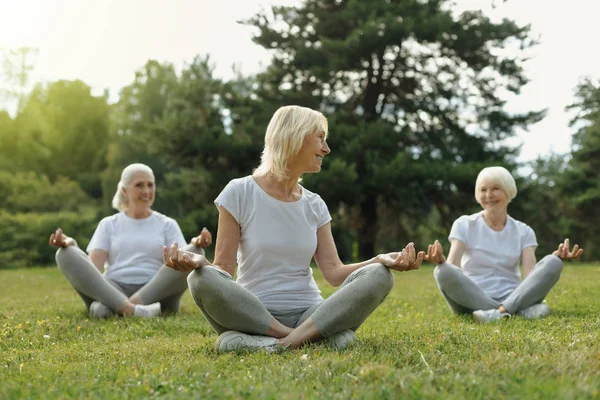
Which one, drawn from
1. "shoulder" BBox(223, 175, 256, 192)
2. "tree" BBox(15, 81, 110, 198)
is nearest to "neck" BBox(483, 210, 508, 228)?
"shoulder" BBox(223, 175, 256, 192)

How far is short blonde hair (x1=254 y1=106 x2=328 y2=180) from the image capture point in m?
4.32

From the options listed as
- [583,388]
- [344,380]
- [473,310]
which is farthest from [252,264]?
[473,310]

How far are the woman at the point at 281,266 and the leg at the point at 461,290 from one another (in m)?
1.66

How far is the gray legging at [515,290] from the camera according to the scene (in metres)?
6.00

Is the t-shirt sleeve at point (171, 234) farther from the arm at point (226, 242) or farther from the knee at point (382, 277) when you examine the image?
the knee at point (382, 277)

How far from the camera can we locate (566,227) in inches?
948

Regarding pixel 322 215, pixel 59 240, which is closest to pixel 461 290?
pixel 322 215

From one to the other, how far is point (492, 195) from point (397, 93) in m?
16.3

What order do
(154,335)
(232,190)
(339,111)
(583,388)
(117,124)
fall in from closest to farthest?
(583,388) → (232,190) → (154,335) → (339,111) → (117,124)

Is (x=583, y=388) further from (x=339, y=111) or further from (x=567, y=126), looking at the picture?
(x=567, y=126)

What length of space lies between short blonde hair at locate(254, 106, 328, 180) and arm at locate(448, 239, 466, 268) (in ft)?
8.21

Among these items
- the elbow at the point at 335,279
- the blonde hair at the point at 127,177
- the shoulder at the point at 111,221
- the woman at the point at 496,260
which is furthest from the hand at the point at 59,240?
the woman at the point at 496,260

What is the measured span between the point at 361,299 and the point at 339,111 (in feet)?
55.0

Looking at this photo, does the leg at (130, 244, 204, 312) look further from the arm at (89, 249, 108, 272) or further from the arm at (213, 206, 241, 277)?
the arm at (213, 206, 241, 277)
